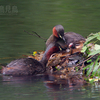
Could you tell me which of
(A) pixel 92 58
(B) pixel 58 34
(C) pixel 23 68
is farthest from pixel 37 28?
(A) pixel 92 58

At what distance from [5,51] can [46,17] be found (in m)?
4.66

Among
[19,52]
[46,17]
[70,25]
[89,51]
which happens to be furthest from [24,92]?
[46,17]

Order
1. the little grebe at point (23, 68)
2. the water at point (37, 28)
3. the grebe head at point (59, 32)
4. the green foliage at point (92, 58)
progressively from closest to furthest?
the water at point (37, 28) → the green foliage at point (92, 58) → the little grebe at point (23, 68) → the grebe head at point (59, 32)

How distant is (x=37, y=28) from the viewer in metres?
11.6

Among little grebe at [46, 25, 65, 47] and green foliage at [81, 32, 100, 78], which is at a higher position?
little grebe at [46, 25, 65, 47]

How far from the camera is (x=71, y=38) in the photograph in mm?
Result: 7531

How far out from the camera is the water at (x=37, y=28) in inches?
185

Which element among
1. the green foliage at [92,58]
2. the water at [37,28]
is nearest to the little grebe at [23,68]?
the water at [37,28]

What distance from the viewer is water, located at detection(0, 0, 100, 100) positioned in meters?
4.70

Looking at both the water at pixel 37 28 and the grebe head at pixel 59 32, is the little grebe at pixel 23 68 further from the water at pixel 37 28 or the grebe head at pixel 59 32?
the grebe head at pixel 59 32

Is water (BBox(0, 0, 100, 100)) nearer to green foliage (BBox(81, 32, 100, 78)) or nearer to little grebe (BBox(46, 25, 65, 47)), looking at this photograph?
green foliage (BBox(81, 32, 100, 78))

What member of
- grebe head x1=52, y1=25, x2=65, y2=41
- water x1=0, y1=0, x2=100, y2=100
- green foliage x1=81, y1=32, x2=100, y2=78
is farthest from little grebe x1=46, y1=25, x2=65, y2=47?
green foliage x1=81, y1=32, x2=100, y2=78

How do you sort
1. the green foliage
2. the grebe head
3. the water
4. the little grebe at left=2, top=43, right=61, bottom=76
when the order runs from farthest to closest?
1. the grebe head
2. the little grebe at left=2, top=43, right=61, bottom=76
3. the green foliage
4. the water

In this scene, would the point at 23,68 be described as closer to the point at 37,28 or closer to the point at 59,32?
the point at 59,32
